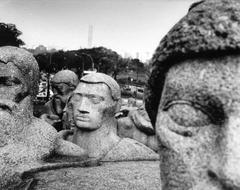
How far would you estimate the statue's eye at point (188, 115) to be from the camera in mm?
1906

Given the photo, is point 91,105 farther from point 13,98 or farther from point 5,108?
point 5,108

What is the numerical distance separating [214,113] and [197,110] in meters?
0.09

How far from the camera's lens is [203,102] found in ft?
6.20

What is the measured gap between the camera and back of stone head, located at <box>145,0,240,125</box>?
1.84 m

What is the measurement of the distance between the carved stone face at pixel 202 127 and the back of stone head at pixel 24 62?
3.03 m

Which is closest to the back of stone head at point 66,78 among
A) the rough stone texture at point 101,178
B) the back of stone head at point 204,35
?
the rough stone texture at point 101,178

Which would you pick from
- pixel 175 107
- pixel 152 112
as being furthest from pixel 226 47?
pixel 152 112

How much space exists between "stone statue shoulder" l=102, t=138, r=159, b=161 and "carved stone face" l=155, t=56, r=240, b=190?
3.30 metres

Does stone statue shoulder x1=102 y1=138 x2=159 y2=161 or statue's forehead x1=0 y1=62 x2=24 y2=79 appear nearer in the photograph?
statue's forehead x1=0 y1=62 x2=24 y2=79

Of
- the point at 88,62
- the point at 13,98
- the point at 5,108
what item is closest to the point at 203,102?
the point at 5,108

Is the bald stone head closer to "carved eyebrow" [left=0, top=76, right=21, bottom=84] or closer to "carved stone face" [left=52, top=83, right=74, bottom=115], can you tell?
"carved eyebrow" [left=0, top=76, right=21, bottom=84]

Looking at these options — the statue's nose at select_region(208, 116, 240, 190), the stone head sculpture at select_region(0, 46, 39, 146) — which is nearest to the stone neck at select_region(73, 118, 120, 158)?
the stone head sculpture at select_region(0, 46, 39, 146)

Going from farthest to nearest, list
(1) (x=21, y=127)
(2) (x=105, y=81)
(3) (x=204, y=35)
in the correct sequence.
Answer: (2) (x=105, y=81) → (1) (x=21, y=127) → (3) (x=204, y=35)

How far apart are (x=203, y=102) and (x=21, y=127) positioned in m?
2.97
